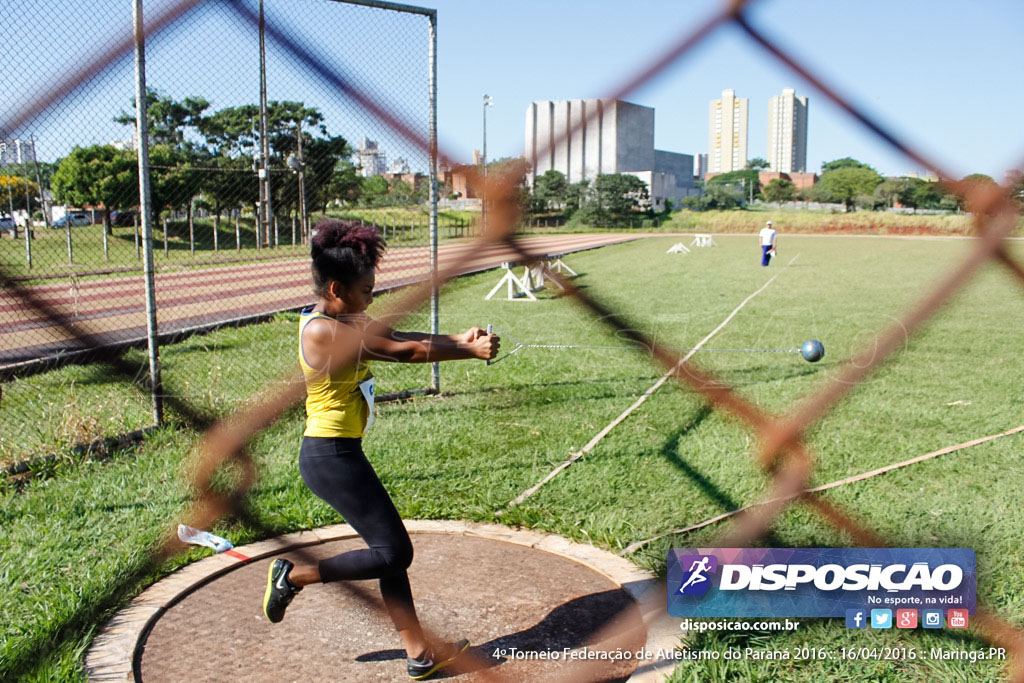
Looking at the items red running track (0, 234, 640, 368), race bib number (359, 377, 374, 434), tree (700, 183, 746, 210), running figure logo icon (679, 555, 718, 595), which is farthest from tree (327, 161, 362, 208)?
tree (700, 183, 746, 210)

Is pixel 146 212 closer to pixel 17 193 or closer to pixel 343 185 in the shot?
pixel 17 193

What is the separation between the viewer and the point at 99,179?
3791 mm

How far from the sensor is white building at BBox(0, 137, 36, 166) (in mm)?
2471

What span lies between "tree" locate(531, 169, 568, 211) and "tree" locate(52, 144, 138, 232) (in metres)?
2.74

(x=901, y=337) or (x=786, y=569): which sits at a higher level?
(x=901, y=337)

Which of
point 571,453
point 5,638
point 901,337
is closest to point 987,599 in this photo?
point 901,337

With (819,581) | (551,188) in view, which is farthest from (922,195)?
(819,581)

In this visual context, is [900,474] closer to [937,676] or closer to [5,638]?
[937,676]

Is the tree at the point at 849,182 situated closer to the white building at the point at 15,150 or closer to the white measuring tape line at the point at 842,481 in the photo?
the white measuring tape line at the point at 842,481

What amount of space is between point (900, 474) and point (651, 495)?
1.39 metres

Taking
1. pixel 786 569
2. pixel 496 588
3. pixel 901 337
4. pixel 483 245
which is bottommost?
pixel 496 588

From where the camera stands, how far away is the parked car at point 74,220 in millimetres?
3423

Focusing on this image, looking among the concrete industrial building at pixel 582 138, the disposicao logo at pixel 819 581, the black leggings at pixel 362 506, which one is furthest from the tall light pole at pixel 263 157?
the disposicao logo at pixel 819 581

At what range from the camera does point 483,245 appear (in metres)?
1.19
